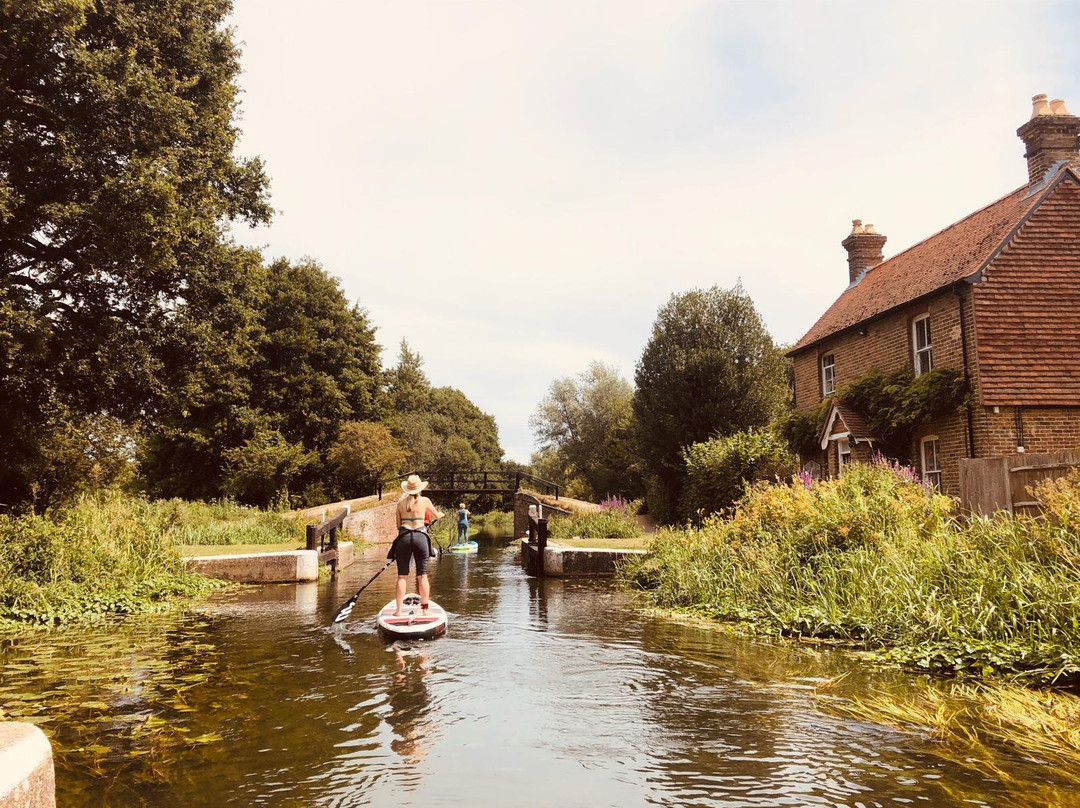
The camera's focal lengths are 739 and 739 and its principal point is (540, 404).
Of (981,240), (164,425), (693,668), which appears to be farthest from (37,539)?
(981,240)

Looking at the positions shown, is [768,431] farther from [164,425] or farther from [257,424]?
[257,424]

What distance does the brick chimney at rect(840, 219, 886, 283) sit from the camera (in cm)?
2677

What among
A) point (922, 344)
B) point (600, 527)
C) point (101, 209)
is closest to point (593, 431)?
point (600, 527)

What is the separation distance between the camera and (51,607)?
10695mm

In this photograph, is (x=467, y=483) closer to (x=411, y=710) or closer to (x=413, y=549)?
(x=413, y=549)

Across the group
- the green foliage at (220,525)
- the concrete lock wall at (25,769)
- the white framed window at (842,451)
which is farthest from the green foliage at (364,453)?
the concrete lock wall at (25,769)

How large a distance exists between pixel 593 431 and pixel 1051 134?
31.4m

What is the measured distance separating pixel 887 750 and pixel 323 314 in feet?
125

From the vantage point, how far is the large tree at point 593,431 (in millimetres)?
40844

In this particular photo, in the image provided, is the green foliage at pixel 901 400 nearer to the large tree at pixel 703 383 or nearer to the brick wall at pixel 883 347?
the brick wall at pixel 883 347

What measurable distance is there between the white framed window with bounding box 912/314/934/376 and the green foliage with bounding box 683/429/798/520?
532 centimetres

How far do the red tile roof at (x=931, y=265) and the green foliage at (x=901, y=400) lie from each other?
82.0 inches

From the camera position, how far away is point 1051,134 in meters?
18.4

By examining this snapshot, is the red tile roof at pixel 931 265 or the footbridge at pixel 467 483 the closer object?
the red tile roof at pixel 931 265
